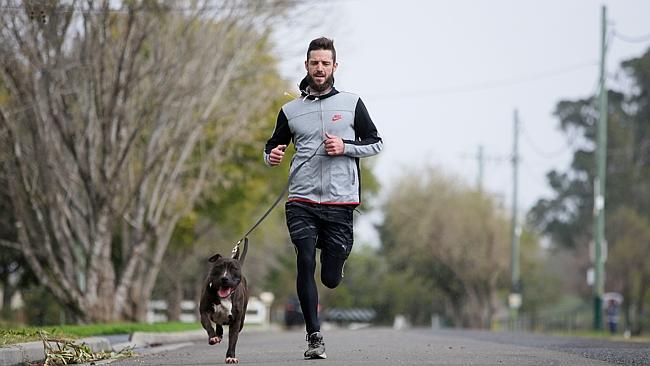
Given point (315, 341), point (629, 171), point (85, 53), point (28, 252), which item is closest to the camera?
point (315, 341)

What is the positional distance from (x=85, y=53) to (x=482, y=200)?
48048 millimetres

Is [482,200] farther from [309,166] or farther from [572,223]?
[309,166]

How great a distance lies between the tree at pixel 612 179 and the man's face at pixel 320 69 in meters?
61.3

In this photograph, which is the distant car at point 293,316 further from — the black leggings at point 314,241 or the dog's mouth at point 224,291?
the black leggings at point 314,241

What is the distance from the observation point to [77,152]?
995 inches

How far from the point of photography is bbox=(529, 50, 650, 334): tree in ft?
241

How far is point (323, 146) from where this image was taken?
1066 centimetres

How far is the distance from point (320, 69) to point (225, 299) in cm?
208

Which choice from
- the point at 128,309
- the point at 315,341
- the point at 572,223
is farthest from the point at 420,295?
the point at 315,341

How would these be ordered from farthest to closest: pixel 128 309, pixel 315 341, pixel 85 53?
pixel 128 309 < pixel 85 53 < pixel 315 341

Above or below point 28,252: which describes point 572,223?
above

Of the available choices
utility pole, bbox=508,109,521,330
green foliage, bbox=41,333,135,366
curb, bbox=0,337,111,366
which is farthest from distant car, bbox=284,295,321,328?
curb, bbox=0,337,111,366

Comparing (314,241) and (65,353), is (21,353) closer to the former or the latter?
(65,353)

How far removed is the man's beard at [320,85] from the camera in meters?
10.7
